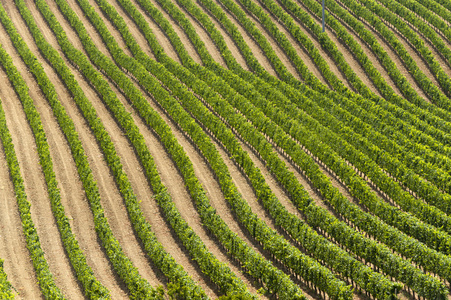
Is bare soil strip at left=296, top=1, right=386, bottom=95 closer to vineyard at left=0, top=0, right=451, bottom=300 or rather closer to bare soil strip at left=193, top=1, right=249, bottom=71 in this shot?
vineyard at left=0, top=0, right=451, bottom=300

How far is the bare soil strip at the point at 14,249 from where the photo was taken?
3548 cm

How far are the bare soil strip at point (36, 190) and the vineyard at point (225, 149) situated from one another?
0.15 m

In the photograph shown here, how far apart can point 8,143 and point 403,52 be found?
4577cm

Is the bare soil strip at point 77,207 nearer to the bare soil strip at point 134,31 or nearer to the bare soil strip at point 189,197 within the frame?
the bare soil strip at point 189,197

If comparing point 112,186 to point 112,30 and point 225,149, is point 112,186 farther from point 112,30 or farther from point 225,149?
point 112,30

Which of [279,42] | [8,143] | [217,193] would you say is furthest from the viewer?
[279,42]

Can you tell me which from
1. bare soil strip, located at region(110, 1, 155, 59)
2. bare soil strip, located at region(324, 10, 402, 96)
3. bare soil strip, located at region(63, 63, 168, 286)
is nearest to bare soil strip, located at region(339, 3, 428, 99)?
bare soil strip, located at region(324, 10, 402, 96)

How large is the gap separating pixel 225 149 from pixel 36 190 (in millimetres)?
16799

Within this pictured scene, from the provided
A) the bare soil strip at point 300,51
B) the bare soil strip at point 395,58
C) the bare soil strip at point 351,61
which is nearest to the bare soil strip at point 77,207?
the bare soil strip at point 300,51

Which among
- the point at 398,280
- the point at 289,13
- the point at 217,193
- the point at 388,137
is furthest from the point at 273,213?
the point at 289,13

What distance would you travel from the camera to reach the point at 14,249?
3881 cm

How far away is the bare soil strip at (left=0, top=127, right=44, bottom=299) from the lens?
116 ft

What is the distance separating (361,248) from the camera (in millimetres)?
36938

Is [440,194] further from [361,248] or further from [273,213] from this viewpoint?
[273,213]
